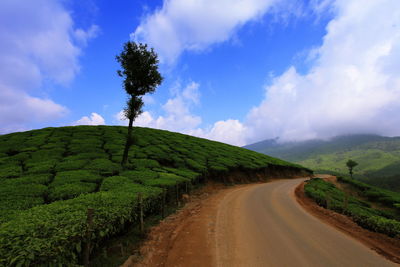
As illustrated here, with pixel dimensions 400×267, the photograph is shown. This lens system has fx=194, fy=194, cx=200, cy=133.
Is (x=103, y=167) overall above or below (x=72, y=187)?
above

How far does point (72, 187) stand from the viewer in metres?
13.3

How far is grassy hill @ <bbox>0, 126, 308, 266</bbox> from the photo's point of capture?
242 inches

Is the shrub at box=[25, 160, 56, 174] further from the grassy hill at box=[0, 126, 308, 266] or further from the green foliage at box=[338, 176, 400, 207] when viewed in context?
the green foliage at box=[338, 176, 400, 207]

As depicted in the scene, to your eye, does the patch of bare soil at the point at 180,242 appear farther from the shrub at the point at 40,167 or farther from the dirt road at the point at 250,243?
the shrub at the point at 40,167

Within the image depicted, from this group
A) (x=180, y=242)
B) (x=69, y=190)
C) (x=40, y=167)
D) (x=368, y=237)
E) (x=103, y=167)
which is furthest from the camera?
(x=103, y=167)

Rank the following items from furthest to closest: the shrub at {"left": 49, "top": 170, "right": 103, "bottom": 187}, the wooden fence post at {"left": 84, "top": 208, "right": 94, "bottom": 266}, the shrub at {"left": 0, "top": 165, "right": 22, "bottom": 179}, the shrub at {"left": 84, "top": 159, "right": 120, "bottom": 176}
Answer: the shrub at {"left": 84, "top": 159, "right": 120, "bottom": 176}, the shrub at {"left": 0, "top": 165, "right": 22, "bottom": 179}, the shrub at {"left": 49, "top": 170, "right": 103, "bottom": 187}, the wooden fence post at {"left": 84, "top": 208, "right": 94, "bottom": 266}

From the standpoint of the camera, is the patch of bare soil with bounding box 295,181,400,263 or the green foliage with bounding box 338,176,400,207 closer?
the patch of bare soil with bounding box 295,181,400,263

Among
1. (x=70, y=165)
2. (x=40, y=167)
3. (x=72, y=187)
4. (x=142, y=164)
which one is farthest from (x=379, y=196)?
(x=40, y=167)

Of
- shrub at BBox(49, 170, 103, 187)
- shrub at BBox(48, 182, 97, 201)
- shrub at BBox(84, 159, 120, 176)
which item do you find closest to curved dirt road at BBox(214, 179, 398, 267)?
shrub at BBox(48, 182, 97, 201)

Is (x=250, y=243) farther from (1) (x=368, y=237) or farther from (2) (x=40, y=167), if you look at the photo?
(2) (x=40, y=167)

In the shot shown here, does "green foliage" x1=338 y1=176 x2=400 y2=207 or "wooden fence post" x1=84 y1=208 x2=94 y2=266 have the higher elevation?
"wooden fence post" x1=84 y1=208 x2=94 y2=266

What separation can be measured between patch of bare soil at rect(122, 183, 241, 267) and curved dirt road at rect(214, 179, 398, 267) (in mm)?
548

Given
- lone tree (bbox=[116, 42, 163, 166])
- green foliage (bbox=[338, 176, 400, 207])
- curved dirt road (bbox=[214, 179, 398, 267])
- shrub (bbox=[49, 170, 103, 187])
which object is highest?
lone tree (bbox=[116, 42, 163, 166])

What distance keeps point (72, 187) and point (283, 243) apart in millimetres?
13542
